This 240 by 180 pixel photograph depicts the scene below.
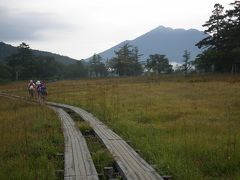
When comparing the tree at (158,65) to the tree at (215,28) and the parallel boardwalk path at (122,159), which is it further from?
the parallel boardwalk path at (122,159)

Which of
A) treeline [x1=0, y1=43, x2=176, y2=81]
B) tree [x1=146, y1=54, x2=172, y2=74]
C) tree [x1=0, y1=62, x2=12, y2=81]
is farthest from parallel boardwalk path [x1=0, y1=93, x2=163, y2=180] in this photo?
tree [x1=146, y1=54, x2=172, y2=74]

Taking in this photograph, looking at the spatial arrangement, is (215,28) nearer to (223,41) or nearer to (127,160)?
(223,41)

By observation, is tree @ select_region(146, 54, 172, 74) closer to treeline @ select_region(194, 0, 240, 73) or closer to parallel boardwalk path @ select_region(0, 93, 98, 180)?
treeline @ select_region(194, 0, 240, 73)

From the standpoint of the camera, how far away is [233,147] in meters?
10.8

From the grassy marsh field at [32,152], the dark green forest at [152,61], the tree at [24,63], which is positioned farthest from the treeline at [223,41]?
the tree at [24,63]

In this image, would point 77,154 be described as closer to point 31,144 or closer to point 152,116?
point 31,144

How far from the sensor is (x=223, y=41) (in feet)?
204

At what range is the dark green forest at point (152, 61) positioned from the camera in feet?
197

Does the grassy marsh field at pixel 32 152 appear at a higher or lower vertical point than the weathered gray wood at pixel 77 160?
lower

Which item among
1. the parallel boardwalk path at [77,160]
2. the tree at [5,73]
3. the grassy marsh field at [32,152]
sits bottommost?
the grassy marsh field at [32,152]

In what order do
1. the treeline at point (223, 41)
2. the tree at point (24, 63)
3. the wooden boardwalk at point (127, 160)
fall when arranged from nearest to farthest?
1. the wooden boardwalk at point (127, 160)
2. the treeline at point (223, 41)
3. the tree at point (24, 63)

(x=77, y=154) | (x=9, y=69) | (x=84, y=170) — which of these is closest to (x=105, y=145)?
(x=77, y=154)

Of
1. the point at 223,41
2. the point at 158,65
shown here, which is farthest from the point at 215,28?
the point at 158,65

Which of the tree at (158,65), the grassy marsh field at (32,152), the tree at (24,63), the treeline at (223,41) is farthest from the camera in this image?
the tree at (158,65)
